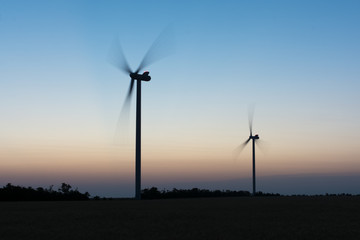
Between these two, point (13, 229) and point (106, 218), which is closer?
point (13, 229)

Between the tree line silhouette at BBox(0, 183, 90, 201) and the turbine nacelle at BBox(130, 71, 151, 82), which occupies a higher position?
the turbine nacelle at BBox(130, 71, 151, 82)

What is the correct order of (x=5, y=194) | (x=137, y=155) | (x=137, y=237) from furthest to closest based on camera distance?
(x=5, y=194) → (x=137, y=155) → (x=137, y=237)

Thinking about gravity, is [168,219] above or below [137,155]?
below

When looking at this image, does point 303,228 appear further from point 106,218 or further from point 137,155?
point 137,155

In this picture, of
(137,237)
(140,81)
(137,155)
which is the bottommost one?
(137,237)

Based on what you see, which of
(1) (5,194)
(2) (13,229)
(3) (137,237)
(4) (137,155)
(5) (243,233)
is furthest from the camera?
(1) (5,194)

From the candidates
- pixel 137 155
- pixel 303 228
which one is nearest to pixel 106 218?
pixel 303 228

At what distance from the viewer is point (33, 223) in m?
24.4

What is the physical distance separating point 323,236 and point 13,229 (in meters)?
13.8

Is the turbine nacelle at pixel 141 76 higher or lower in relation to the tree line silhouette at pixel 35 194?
higher

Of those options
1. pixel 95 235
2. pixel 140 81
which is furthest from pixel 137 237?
pixel 140 81

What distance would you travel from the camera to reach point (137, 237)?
62.0ft

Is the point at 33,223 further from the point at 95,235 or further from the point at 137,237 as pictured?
the point at 137,237

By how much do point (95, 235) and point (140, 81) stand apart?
51.7 metres
